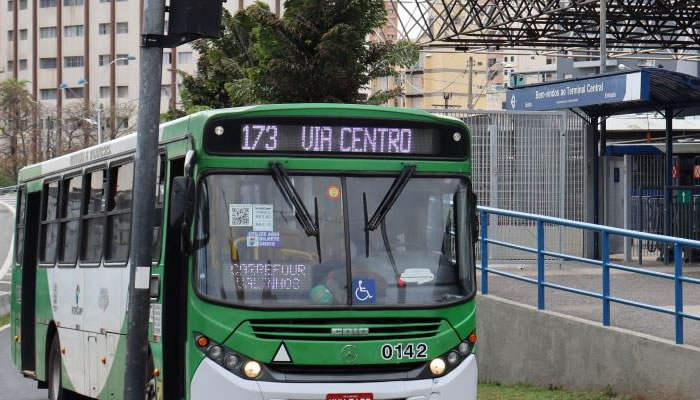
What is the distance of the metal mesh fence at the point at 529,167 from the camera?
19234 millimetres

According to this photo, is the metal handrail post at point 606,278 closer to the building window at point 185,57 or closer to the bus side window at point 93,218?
the bus side window at point 93,218

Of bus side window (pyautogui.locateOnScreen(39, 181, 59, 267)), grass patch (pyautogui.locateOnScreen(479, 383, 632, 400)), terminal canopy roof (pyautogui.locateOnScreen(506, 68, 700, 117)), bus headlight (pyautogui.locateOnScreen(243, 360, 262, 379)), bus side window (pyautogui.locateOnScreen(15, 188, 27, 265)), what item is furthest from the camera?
terminal canopy roof (pyautogui.locateOnScreen(506, 68, 700, 117))

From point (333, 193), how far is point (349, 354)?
1168 mm

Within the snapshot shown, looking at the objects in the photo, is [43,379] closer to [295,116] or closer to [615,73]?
[295,116]

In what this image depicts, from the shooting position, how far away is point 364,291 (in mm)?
9062

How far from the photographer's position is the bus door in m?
15.5

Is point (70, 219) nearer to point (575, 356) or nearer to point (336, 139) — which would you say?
point (336, 139)

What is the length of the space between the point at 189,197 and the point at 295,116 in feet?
3.85

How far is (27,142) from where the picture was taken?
9944cm

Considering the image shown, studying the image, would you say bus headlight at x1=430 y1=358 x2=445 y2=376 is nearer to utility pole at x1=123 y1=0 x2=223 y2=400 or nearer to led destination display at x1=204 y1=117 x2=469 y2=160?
led destination display at x1=204 y1=117 x2=469 y2=160

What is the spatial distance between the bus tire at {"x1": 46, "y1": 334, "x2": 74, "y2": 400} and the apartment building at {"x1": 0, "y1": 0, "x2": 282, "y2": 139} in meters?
86.2

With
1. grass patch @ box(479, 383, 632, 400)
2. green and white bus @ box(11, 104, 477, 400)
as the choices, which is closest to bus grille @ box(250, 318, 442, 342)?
green and white bus @ box(11, 104, 477, 400)

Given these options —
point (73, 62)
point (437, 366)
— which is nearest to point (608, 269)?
point (437, 366)

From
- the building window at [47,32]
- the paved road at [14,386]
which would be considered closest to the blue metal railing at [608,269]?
the paved road at [14,386]
